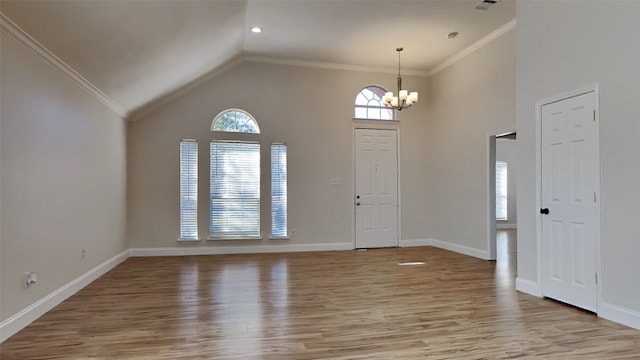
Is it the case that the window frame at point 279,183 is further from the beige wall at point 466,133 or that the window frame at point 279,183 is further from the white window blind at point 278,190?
the beige wall at point 466,133

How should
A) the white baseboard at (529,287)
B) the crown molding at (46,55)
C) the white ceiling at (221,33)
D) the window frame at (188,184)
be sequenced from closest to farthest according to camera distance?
the crown molding at (46,55)
the white ceiling at (221,33)
the white baseboard at (529,287)
the window frame at (188,184)

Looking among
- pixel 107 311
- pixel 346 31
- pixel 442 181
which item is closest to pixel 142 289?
pixel 107 311

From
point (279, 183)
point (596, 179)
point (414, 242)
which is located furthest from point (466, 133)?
point (279, 183)

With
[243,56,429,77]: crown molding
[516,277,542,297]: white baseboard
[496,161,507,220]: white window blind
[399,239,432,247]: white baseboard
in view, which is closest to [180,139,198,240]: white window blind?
[243,56,429,77]: crown molding

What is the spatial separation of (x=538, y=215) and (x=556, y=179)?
1.46 ft

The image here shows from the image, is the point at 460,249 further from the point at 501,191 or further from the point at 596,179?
the point at 501,191

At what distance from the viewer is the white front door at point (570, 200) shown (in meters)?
3.40

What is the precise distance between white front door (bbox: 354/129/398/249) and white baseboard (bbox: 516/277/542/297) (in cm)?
323

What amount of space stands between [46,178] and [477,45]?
6132 millimetres

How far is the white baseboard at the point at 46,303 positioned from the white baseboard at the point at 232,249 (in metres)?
1.19

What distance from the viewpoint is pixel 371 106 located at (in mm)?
7391

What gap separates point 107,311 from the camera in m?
3.48

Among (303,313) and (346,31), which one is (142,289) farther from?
(346,31)

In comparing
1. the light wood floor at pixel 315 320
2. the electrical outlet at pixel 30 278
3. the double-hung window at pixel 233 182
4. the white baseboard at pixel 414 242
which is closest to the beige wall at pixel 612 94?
the light wood floor at pixel 315 320
